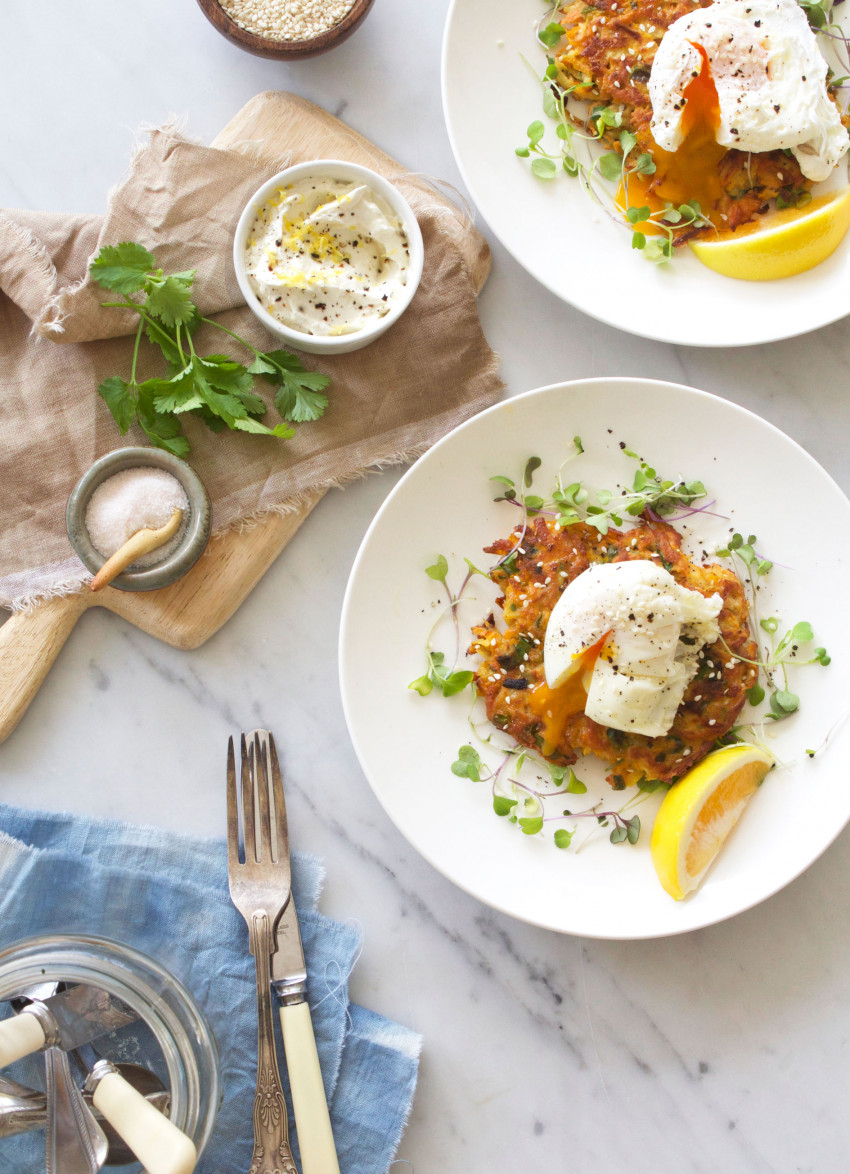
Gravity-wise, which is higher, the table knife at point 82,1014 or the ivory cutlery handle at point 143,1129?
the table knife at point 82,1014

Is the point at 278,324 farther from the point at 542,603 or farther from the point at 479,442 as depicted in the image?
the point at 542,603

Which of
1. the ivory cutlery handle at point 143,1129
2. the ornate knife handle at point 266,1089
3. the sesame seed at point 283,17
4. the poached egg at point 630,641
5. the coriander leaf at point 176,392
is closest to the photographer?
the ivory cutlery handle at point 143,1129

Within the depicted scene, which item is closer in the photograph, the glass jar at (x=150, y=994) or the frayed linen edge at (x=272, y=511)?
the glass jar at (x=150, y=994)

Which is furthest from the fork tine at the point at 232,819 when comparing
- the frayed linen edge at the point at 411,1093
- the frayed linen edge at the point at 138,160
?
the frayed linen edge at the point at 138,160

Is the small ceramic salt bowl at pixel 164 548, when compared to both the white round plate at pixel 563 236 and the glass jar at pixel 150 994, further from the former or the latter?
the white round plate at pixel 563 236

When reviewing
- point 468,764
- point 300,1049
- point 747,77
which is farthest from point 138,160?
point 300,1049

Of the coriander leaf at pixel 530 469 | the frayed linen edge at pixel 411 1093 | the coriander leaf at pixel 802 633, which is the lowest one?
the frayed linen edge at pixel 411 1093

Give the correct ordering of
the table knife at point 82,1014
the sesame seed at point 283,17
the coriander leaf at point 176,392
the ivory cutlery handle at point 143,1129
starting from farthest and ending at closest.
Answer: the sesame seed at point 283,17
the coriander leaf at point 176,392
the table knife at point 82,1014
the ivory cutlery handle at point 143,1129

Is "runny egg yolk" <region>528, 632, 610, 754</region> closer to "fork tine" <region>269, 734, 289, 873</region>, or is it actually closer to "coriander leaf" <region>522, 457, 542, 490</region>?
"coriander leaf" <region>522, 457, 542, 490</region>
